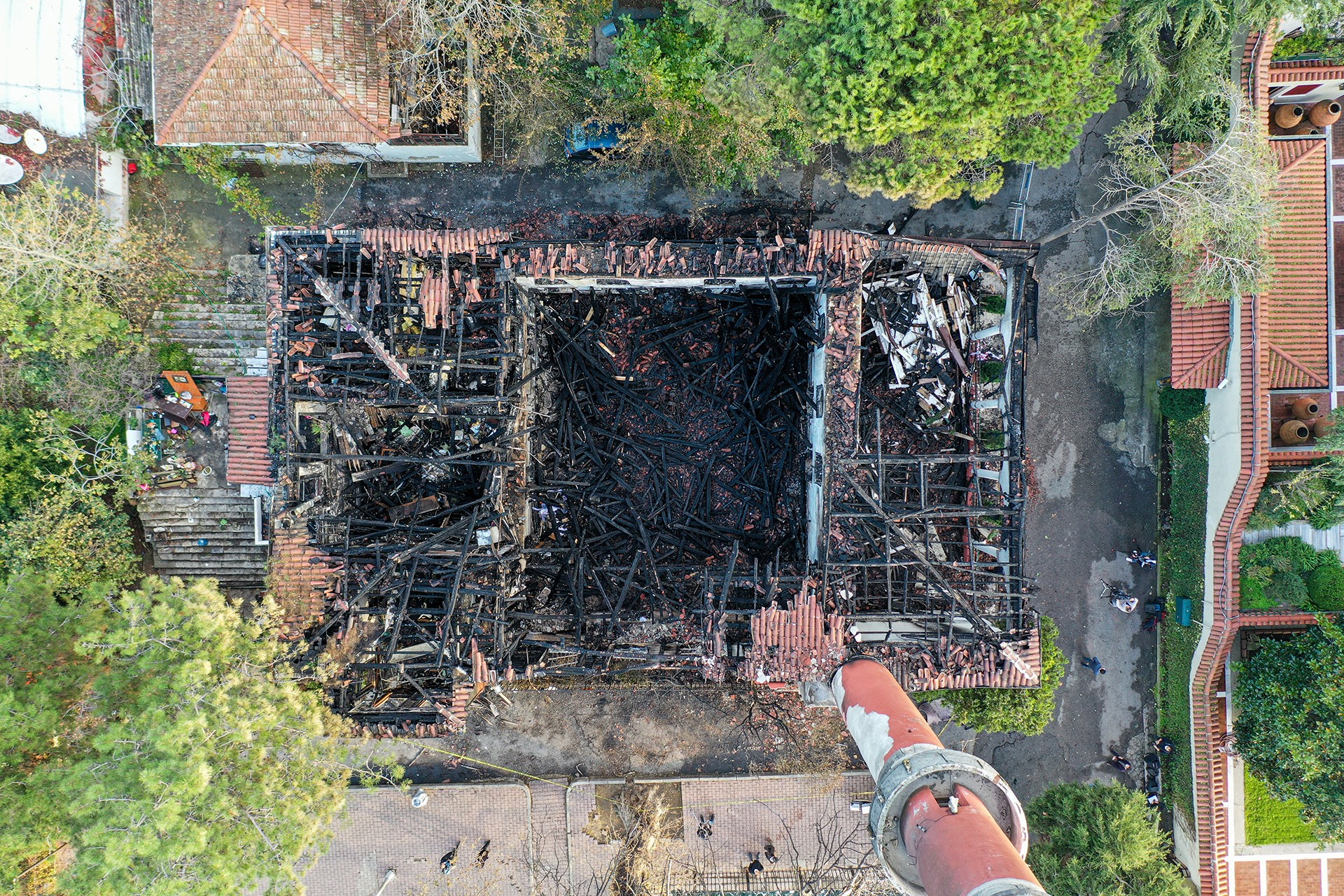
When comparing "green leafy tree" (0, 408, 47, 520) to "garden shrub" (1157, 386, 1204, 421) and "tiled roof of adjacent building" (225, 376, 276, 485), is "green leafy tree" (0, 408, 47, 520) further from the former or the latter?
"garden shrub" (1157, 386, 1204, 421)

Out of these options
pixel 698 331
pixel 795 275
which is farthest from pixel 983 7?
pixel 698 331

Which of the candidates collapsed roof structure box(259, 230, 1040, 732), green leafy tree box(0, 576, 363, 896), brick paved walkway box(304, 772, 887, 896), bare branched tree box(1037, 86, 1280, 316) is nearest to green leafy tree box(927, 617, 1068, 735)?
collapsed roof structure box(259, 230, 1040, 732)

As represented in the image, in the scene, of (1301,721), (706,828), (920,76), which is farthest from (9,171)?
(1301,721)

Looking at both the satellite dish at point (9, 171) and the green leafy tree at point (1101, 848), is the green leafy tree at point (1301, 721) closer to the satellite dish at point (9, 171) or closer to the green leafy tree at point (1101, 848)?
the green leafy tree at point (1101, 848)

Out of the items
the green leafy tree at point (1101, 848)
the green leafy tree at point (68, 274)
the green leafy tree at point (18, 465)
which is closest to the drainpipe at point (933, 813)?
the green leafy tree at point (1101, 848)

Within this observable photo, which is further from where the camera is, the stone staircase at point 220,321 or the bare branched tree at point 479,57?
the stone staircase at point 220,321
